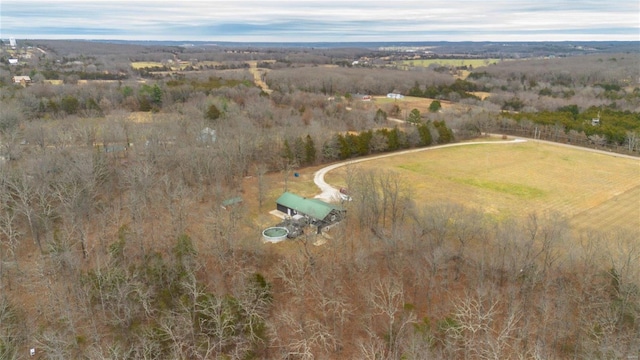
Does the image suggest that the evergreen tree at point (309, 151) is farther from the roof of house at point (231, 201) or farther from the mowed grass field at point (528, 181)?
the roof of house at point (231, 201)

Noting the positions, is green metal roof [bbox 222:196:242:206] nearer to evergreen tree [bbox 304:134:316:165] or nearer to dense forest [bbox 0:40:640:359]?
dense forest [bbox 0:40:640:359]

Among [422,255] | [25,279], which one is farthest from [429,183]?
[25,279]

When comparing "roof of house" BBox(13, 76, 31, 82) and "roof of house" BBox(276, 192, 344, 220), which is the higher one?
"roof of house" BBox(13, 76, 31, 82)

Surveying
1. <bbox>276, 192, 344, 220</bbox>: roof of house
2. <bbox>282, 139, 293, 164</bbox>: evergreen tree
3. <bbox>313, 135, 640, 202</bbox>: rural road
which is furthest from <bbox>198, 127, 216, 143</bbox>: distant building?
<bbox>276, 192, 344, 220</bbox>: roof of house

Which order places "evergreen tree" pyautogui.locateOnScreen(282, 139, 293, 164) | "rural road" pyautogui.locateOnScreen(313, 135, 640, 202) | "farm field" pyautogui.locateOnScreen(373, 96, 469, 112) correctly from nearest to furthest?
Answer: "rural road" pyautogui.locateOnScreen(313, 135, 640, 202)
"evergreen tree" pyautogui.locateOnScreen(282, 139, 293, 164)
"farm field" pyautogui.locateOnScreen(373, 96, 469, 112)

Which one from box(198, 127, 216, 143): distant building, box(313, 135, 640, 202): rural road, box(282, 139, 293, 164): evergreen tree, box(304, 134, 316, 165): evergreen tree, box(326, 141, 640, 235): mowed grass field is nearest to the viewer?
box(326, 141, 640, 235): mowed grass field

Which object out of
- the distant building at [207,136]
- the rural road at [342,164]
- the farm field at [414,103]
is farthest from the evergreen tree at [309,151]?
the farm field at [414,103]

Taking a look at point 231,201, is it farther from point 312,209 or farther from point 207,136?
point 207,136
